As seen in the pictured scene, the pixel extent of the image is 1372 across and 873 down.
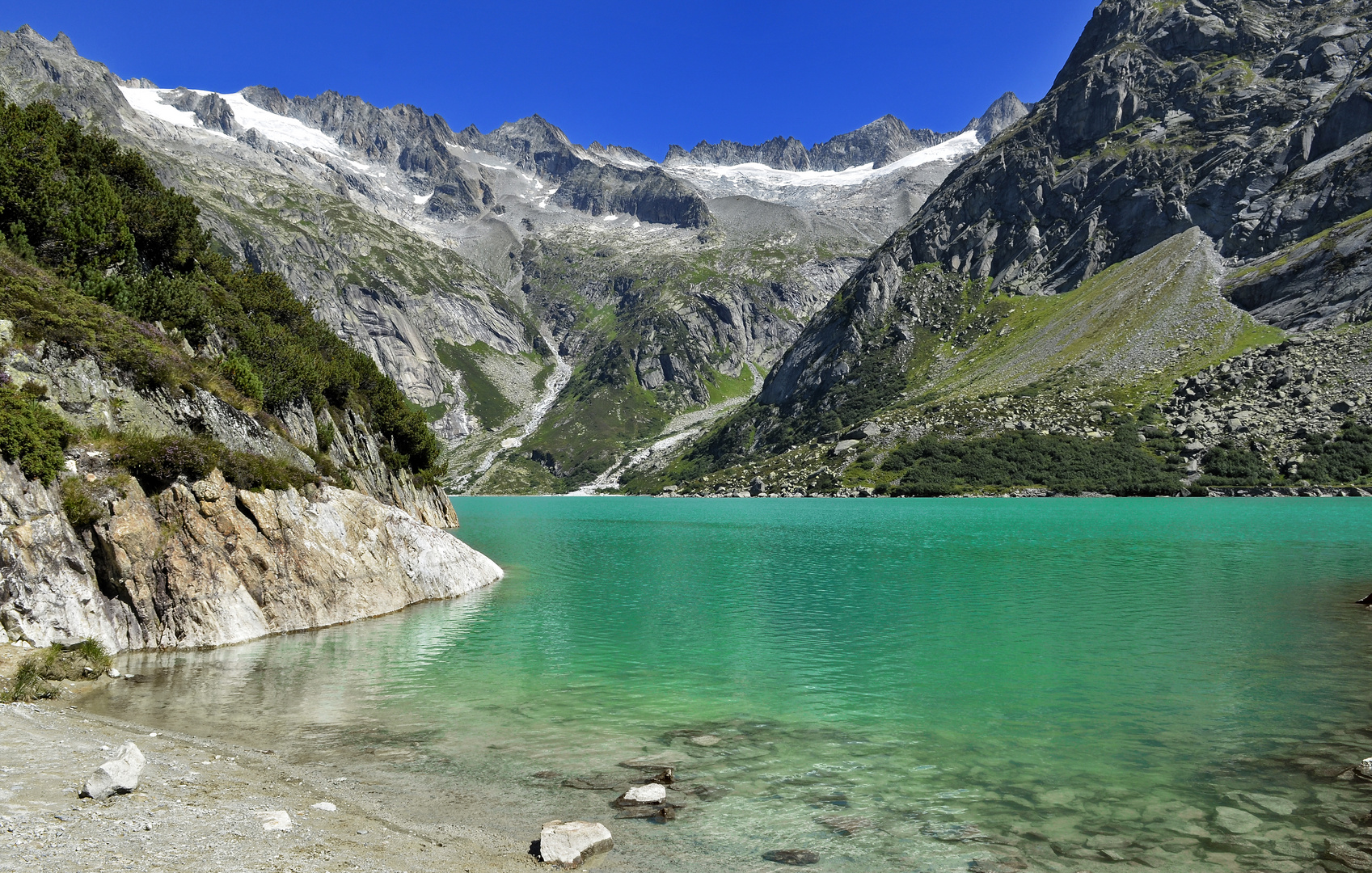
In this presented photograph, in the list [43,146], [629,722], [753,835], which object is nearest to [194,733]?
[629,722]

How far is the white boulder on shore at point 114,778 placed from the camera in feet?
37.9

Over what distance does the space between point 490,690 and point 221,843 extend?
525 inches

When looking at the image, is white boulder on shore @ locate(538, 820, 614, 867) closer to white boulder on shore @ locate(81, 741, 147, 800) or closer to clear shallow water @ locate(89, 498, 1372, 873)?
clear shallow water @ locate(89, 498, 1372, 873)

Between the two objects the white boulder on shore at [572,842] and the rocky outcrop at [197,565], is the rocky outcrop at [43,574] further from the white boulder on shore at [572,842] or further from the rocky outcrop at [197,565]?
the white boulder on shore at [572,842]

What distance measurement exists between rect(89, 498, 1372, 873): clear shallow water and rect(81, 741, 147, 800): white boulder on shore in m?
4.37

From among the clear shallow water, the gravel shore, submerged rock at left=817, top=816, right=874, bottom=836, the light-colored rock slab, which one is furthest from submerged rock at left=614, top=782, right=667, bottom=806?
submerged rock at left=817, top=816, right=874, bottom=836

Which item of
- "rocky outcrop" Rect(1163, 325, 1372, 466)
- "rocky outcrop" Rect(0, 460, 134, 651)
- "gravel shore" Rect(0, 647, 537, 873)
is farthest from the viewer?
"rocky outcrop" Rect(1163, 325, 1372, 466)

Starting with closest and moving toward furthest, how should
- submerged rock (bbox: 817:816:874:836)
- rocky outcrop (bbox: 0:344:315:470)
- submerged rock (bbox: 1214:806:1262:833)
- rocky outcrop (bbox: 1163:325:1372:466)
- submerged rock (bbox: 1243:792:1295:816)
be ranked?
1. submerged rock (bbox: 1214:806:1262:833)
2. submerged rock (bbox: 817:816:874:836)
3. submerged rock (bbox: 1243:792:1295:816)
4. rocky outcrop (bbox: 0:344:315:470)
5. rocky outcrop (bbox: 1163:325:1372:466)

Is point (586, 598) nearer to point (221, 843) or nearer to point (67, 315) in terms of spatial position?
point (67, 315)

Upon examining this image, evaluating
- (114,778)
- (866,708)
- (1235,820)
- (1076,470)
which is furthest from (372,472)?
(1076,470)

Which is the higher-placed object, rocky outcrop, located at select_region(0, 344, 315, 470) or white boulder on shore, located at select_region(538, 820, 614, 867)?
Result: rocky outcrop, located at select_region(0, 344, 315, 470)

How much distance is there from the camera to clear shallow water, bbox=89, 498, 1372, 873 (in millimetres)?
13250

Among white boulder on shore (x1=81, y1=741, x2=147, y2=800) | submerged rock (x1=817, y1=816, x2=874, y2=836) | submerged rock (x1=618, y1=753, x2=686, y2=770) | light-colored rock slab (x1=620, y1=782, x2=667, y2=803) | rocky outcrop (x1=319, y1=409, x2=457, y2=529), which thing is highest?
rocky outcrop (x1=319, y1=409, x2=457, y2=529)

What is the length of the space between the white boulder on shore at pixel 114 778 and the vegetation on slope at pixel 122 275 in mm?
23733
